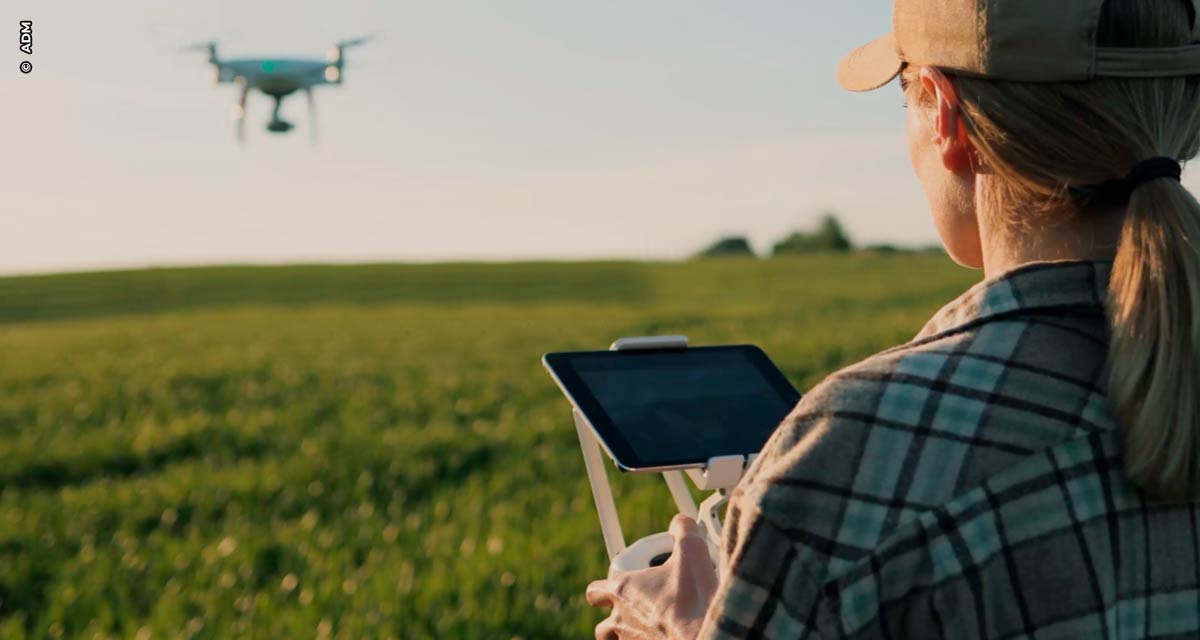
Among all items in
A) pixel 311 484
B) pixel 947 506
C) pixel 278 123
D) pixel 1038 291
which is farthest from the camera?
pixel 278 123

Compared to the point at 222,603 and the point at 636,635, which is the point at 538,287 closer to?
the point at 222,603

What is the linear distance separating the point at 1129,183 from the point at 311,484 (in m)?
7.04

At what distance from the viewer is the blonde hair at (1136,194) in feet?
4.48

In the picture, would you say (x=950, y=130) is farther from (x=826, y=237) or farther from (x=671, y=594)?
(x=826, y=237)

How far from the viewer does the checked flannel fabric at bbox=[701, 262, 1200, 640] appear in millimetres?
1338

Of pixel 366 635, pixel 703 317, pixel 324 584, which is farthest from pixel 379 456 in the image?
pixel 703 317

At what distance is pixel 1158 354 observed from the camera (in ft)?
4.50

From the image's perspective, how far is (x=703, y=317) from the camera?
21344 mm

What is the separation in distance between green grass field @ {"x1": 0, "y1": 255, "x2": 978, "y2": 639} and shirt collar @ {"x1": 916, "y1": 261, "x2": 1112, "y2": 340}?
3.92 meters

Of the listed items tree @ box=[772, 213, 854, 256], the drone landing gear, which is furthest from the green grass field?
tree @ box=[772, 213, 854, 256]

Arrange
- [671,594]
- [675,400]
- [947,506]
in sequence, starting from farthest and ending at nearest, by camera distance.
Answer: [675,400]
[671,594]
[947,506]

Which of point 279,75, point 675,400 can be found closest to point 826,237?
point 279,75

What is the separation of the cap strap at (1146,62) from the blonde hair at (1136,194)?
0.4 inches

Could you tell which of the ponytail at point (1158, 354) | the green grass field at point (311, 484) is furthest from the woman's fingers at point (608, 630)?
the green grass field at point (311, 484)
